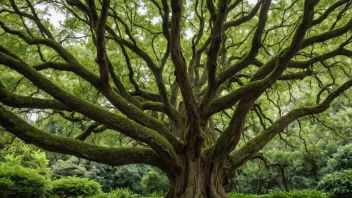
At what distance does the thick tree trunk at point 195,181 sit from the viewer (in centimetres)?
566

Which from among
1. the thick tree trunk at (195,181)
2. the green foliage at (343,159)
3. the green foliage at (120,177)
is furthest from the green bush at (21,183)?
the green foliage at (343,159)

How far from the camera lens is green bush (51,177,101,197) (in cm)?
886

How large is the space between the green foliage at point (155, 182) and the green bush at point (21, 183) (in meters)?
7.97

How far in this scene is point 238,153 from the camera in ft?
21.4

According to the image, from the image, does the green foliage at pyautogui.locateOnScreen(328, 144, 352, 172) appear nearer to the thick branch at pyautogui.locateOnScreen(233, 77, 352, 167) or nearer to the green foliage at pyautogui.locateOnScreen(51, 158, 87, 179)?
the thick branch at pyautogui.locateOnScreen(233, 77, 352, 167)

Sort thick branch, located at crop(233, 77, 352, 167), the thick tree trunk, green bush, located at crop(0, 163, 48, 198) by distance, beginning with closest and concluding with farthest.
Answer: the thick tree trunk
thick branch, located at crop(233, 77, 352, 167)
green bush, located at crop(0, 163, 48, 198)

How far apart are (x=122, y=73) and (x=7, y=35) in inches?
124

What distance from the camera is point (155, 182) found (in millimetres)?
15352

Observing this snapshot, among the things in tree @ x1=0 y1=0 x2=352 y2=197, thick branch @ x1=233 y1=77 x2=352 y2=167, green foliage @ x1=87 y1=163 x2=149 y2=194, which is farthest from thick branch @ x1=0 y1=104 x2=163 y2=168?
green foliage @ x1=87 y1=163 x2=149 y2=194

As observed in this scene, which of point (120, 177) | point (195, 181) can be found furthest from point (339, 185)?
point (120, 177)

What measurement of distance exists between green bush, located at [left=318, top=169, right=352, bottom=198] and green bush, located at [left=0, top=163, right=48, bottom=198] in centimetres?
804

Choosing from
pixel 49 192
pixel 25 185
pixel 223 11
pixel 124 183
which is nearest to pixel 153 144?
pixel 223 11

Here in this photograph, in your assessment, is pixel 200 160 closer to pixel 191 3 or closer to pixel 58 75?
pixel 191 3

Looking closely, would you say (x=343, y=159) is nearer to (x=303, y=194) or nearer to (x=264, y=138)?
(x=303, y=194)
